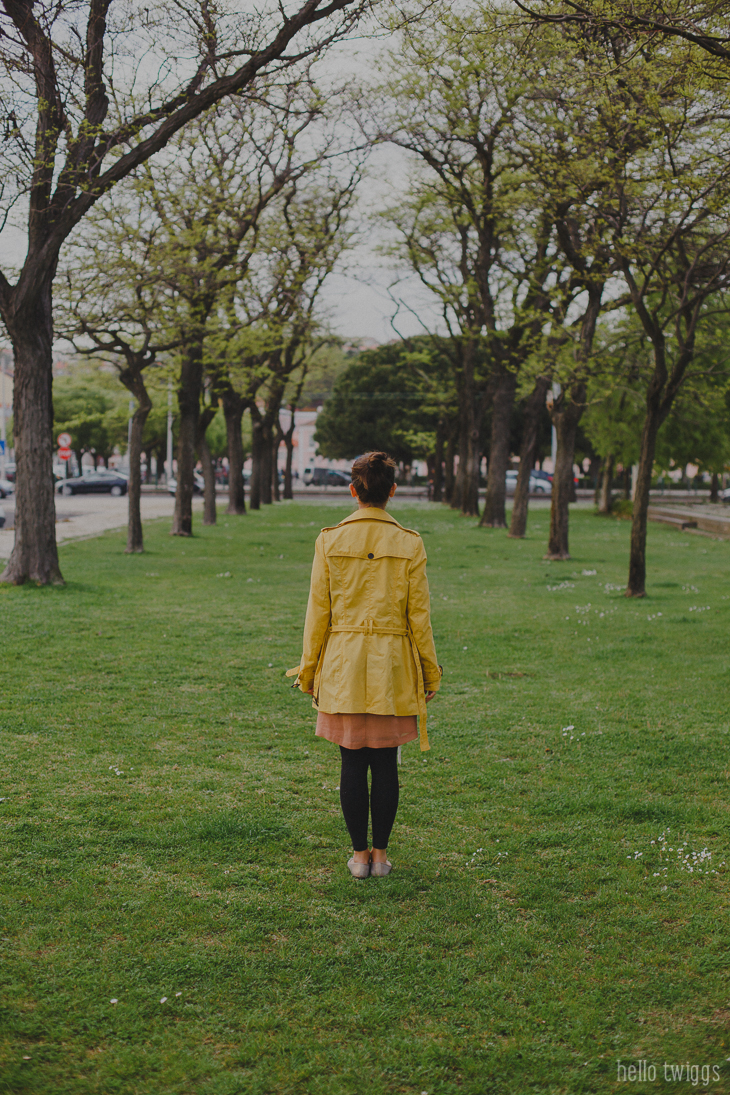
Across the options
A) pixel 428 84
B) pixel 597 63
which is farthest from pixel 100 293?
pixel 597 63

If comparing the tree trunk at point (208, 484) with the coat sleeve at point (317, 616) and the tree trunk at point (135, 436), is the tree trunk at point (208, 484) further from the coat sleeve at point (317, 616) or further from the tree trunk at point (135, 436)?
the coat sleeve at point (317, 616)

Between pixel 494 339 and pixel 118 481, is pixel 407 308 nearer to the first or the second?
pixel 494 339

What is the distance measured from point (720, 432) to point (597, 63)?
26172 millimetres

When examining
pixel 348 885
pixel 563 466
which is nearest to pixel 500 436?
pixel 563 466

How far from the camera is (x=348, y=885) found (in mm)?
4047

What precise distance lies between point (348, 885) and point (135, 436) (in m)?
14.5

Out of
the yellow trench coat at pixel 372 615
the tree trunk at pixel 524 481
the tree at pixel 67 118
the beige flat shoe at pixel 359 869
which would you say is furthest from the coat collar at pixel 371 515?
the tree trunk at pixel 524 481

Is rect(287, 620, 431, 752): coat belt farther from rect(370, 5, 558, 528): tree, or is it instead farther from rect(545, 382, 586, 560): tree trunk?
rect(545, 382, 586, 560): tree trunk

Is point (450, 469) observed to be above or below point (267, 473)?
above

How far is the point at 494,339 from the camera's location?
2167 centimetres

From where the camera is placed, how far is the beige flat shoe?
13.5ft

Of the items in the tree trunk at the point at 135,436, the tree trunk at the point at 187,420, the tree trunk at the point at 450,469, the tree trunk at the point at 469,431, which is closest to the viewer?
the tree trunk at the point at 135,436

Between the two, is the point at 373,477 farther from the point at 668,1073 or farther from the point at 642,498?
the point at 642,498

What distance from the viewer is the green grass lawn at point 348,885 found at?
290cm
